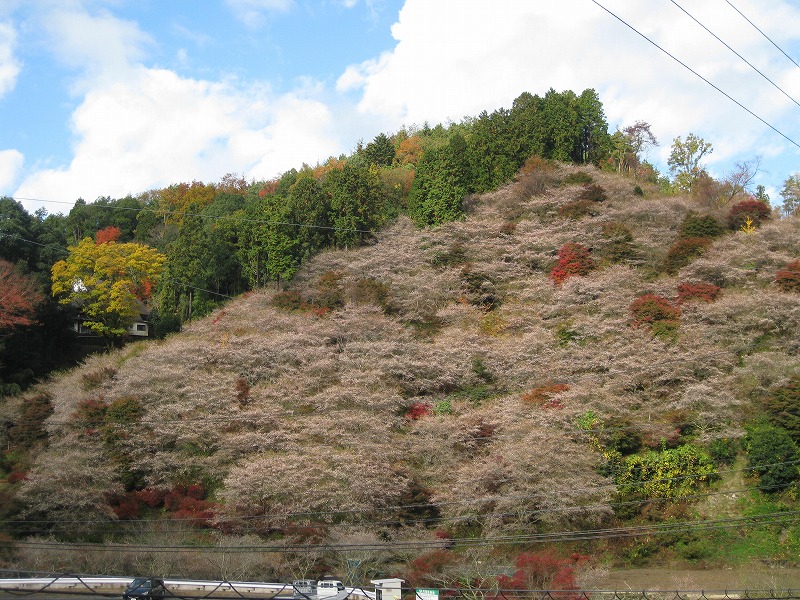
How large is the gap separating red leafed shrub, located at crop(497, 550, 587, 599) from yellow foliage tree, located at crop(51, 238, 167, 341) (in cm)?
2409

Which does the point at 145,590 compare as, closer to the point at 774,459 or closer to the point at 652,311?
the point at 774,459

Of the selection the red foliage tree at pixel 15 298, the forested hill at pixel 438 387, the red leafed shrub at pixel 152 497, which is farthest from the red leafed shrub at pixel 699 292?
the red foliage tree at pixel 15 298

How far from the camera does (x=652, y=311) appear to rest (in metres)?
26.9

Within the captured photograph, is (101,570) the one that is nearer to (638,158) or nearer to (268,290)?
(268,290)

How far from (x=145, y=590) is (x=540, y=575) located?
38.5 feet

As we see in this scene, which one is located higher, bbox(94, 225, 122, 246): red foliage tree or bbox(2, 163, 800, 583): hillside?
bbox(94, 225, 122, 246): red foliage tree

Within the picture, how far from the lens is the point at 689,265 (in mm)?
29859

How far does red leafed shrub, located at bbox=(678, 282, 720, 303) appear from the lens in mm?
27297

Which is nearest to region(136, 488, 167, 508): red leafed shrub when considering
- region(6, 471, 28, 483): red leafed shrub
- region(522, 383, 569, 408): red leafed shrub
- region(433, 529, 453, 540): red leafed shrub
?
region(6, 471, 28, 483): red leafed shrub

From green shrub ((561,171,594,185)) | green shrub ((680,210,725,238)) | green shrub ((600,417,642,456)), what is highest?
green shrub ((561,171,594,185))

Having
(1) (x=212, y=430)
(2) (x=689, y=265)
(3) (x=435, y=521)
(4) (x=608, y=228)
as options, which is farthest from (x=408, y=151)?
(3) (x=435, y=521)

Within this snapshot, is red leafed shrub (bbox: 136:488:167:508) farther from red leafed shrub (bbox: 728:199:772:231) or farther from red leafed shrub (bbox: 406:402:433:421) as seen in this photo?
red leafed shrub (bbox: 728:199:772:231)

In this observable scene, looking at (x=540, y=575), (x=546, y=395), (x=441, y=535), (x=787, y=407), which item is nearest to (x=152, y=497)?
(x=441, y=535)

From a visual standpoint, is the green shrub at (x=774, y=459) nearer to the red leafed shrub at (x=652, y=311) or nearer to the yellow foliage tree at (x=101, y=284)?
the red leafed shrub at (x=652, y=311)
